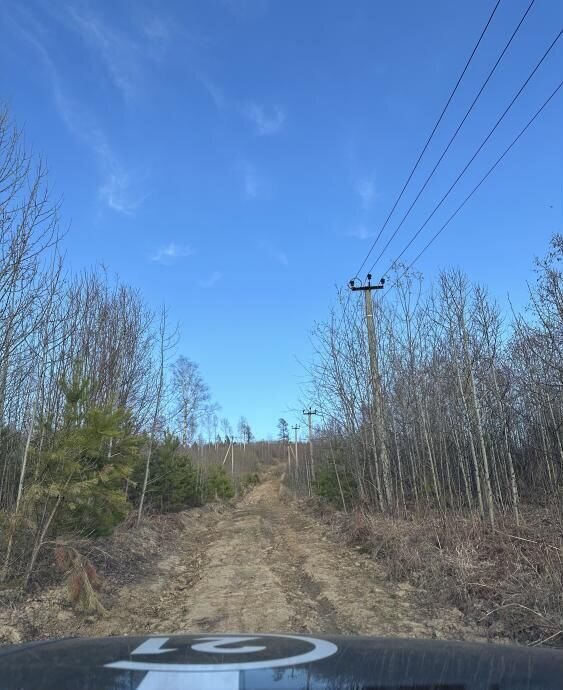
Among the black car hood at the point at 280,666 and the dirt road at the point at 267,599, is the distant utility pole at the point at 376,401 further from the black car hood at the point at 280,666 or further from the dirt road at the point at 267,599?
the black car hood at the point at 280,666

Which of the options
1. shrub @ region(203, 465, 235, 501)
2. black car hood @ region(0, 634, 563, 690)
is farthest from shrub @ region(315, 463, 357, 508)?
black car hood @ region(0, 634, 563, 690)

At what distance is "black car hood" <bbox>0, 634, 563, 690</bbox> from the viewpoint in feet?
6.81

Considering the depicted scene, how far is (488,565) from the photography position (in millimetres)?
8305

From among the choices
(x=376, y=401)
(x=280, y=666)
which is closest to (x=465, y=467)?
(x=376, y=401)

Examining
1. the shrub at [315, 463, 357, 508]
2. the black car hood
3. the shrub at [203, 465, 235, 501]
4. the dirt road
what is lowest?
the dirt road

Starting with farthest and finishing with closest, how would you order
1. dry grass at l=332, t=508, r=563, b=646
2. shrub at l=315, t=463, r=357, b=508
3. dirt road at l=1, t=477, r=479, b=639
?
shrub at l=315, t=463, r=357, b=508 < dirt road at l=1, t=477, r=479, b=639 < dry grass at l=332, t=508, r=563, b=646

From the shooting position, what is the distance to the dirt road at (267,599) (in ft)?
23.2

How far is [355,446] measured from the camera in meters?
17.9

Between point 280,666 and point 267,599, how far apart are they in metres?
6.61

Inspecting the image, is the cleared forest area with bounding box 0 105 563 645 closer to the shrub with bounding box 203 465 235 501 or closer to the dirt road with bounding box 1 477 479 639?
the dirt road with bounding box 1 477 479 639

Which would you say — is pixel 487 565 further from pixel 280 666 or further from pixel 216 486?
pixel 216 486

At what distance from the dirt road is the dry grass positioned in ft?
1.08

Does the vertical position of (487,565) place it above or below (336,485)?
below

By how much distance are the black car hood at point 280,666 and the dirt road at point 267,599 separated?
4332mm
